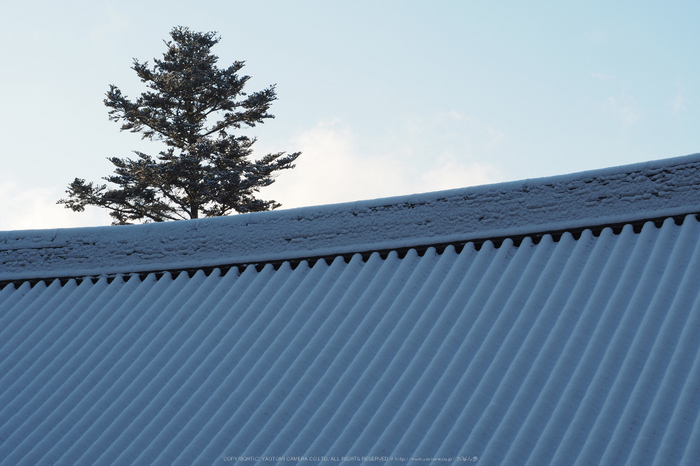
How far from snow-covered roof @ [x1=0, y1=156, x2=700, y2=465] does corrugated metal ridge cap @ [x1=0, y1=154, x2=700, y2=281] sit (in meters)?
0.01

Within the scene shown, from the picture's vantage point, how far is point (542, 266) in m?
3.28

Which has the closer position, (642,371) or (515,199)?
(642,371)

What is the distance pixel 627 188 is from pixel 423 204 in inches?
40.9

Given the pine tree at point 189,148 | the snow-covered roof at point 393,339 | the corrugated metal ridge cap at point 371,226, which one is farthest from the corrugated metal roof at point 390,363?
the pine tree at point 189,148

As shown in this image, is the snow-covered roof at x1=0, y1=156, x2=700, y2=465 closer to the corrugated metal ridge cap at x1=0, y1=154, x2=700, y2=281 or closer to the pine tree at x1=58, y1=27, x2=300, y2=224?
the corrugated metal ridge cap at x1=0, y1=154, x2=700, y2=281

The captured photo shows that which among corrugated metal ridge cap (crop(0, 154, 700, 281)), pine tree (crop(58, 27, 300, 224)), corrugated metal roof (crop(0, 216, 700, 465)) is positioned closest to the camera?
corrugated metal roof (crop(0, 216, 700, 465))

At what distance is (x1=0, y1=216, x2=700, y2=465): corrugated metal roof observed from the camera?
98.0 inches

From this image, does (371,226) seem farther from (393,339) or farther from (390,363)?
(390,363)

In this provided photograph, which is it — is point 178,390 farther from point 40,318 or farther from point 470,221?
point 470,221

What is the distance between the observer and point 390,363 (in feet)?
9.84

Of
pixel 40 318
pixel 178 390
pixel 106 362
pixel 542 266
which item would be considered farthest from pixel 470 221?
pixel 40 318

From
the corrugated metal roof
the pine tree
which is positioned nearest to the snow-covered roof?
the corrugated metal roof

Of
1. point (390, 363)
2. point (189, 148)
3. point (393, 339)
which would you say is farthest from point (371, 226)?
point (189, 148)

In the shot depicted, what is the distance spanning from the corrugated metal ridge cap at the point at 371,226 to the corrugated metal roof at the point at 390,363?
115mm
